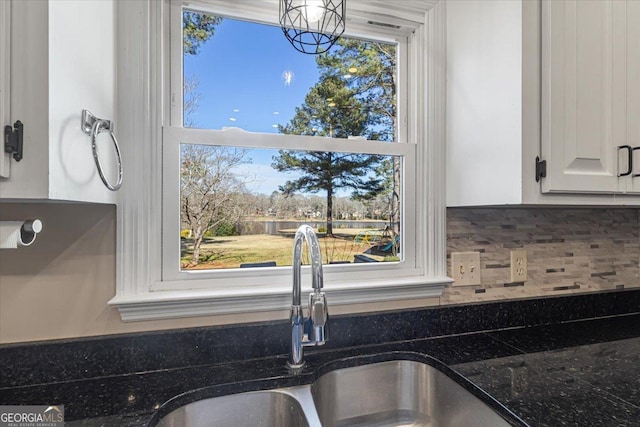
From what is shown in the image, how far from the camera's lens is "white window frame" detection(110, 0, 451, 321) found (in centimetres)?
94

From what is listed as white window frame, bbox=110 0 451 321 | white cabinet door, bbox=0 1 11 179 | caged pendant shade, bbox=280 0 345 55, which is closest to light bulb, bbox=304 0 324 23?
caged pendant shade, bbox=280 0 345 55

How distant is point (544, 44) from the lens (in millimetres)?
917

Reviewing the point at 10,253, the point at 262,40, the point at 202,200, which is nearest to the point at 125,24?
the point at 262,40

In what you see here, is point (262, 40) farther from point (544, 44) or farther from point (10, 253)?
point (10, 253)

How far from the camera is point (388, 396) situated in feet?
3.33

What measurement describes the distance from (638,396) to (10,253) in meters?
1.56

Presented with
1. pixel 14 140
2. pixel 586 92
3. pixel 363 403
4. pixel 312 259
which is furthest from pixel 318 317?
pixel 586 92

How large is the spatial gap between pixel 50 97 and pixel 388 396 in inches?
43.0

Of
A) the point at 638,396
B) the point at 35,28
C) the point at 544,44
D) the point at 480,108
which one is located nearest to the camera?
the point at 35,28

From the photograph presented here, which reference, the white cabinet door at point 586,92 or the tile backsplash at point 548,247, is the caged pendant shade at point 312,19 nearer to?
the white cabinet door at point 586,92

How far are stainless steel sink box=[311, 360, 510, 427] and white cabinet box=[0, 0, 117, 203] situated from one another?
77 centimetres

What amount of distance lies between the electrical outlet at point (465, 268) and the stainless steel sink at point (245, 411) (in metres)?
0.70

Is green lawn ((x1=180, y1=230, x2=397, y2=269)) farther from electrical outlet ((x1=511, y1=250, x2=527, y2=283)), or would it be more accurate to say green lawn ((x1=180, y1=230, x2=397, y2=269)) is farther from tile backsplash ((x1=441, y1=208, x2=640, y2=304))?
electrical outlet ((x1=511, y1=250, x2=527, y2=283))

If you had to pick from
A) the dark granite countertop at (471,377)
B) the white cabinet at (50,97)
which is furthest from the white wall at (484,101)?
the white cabinet at (50,97)
